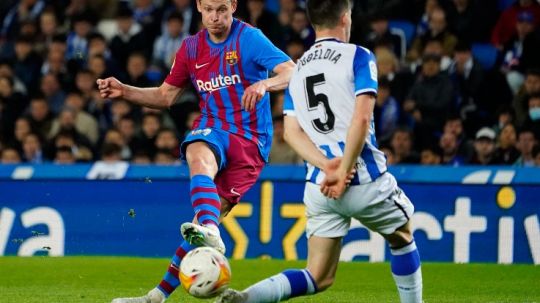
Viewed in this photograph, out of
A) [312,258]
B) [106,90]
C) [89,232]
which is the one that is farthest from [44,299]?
[89,232]

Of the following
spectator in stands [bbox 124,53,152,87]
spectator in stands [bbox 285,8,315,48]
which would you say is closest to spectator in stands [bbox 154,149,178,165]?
spectator in stands [bbox 124,53,152,87]

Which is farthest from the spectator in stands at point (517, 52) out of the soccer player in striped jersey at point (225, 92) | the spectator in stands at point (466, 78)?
the soccer player in striped jersey at point (225, 92)

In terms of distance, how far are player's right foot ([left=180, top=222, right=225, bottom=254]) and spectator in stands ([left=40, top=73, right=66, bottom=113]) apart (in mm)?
9060

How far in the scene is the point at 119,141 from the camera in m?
14.7

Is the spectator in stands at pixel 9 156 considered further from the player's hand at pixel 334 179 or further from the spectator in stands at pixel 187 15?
the player's hand at pixel 334 179

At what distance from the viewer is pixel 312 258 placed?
6.69 meters

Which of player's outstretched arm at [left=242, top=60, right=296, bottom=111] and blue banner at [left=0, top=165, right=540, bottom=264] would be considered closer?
player's outstretched arm at [left=242, top=60, right=296, bottom=111]

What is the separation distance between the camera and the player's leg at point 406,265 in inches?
271

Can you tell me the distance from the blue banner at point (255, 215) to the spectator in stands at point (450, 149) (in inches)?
61.1

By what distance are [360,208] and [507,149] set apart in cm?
735

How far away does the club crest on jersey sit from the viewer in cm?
838

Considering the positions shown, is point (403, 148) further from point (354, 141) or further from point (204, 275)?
point (354, 141)

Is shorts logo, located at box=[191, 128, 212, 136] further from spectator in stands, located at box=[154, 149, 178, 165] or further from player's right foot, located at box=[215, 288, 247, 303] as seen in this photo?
spectator in stands, located at box=[154, 149, 178, 165]

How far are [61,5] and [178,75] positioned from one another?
30.9 feet
